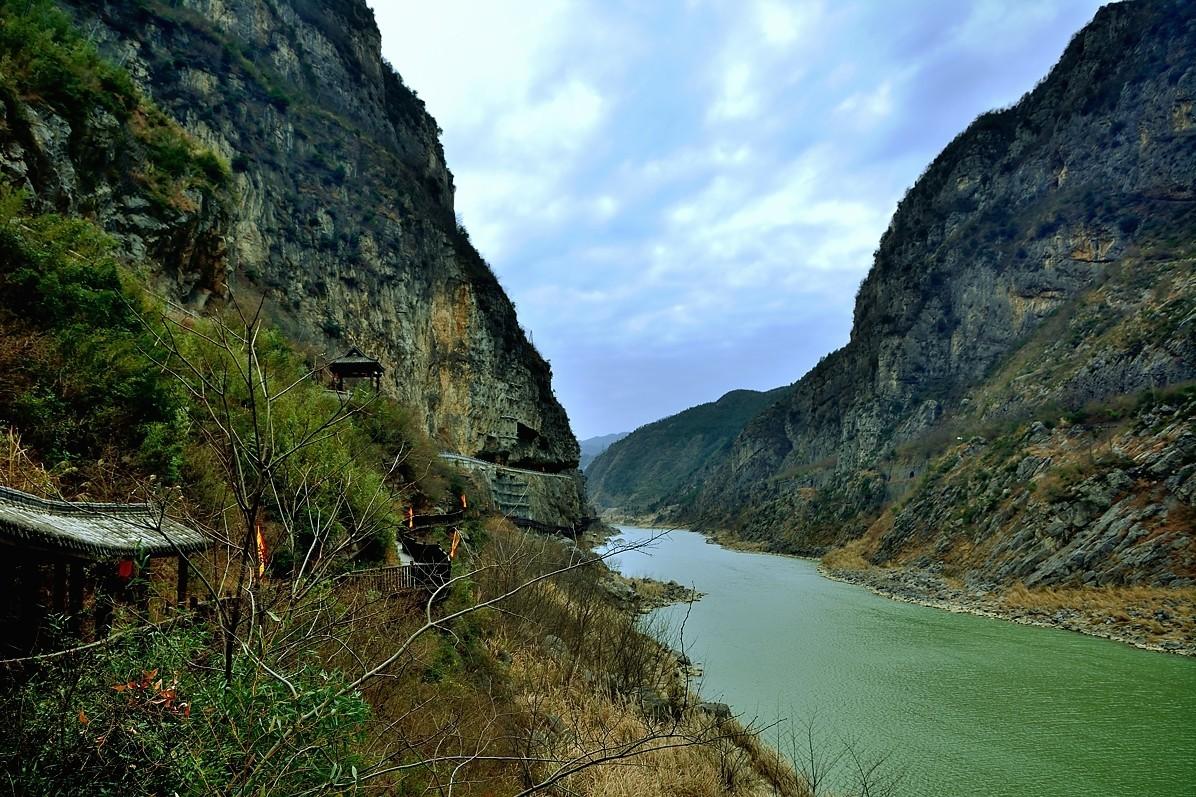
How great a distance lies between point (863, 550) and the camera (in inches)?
1751

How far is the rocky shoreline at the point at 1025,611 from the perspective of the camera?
18938 millimetres

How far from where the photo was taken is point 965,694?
50.0ft

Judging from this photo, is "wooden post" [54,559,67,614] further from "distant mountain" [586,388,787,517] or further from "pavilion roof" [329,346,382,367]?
"distant mountain" [586,388,787,517]

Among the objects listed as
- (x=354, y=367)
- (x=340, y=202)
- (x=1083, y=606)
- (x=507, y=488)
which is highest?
(x=340, y=202)

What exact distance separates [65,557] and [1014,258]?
6000cm

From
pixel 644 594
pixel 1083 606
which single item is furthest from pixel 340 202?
pixel 1083 606

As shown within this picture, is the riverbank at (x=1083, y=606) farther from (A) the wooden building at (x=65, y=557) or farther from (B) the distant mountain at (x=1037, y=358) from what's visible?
(A) the wooden building at (x=65, y=557)

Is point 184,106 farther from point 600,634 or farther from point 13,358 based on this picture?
point 600,634

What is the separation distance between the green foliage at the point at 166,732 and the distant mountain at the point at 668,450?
137635mm

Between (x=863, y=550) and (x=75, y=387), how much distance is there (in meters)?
46.3

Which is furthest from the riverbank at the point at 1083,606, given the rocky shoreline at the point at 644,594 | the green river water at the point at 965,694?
the rocky shoreline at the point at 644,594

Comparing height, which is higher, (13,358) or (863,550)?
(13,358)

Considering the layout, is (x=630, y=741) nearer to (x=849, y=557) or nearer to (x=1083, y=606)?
(x=1083, y=606)

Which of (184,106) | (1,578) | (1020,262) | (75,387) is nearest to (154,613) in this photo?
(1,578)
